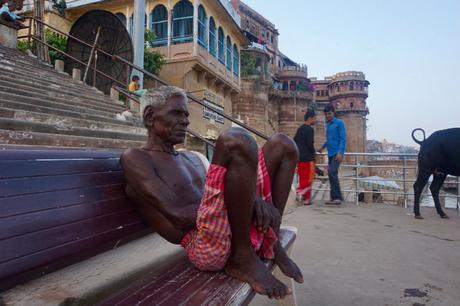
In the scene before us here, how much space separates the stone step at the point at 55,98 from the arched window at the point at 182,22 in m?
7.96

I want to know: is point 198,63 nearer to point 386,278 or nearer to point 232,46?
point 232,46

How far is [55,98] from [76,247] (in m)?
5.26

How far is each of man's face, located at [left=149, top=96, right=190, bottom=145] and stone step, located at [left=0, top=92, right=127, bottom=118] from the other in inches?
165

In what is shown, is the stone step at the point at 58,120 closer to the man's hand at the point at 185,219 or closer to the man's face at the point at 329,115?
the man's hand at the point at 185,219

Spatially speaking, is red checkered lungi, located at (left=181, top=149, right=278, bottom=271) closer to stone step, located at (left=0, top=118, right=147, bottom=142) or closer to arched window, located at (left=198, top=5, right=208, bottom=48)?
stone step, located at (left=0, top=118, right=147, bottom=142)

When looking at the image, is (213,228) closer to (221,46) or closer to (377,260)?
(377,260)

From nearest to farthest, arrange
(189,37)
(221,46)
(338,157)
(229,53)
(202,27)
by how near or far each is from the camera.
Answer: (338,157), (189,37), (202,27), (221,46), (229,53)

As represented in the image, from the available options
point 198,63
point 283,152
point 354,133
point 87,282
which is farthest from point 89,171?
point 354,133

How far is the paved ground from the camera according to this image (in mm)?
2180

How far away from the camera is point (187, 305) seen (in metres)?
1.06

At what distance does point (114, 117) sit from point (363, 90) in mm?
34934

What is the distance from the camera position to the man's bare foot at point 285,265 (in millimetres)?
1525

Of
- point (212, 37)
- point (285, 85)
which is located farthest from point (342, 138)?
point (285, 85)

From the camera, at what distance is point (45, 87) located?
20.1 feet
